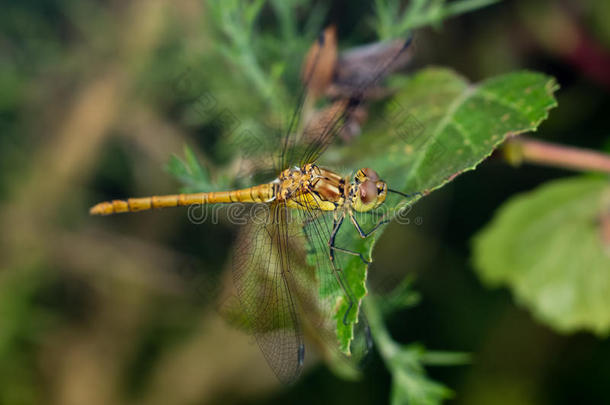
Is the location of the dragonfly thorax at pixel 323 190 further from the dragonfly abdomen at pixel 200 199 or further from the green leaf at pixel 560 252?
the green leaf at pixel 560 252

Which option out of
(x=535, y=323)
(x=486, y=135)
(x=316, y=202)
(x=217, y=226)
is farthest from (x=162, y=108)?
(x=535, y=323)

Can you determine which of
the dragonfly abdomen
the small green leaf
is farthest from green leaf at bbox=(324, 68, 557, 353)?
the small green leaf

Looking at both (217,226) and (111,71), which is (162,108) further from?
(217,226)

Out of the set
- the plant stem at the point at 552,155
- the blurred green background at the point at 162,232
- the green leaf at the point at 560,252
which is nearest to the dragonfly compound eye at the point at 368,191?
the plant stem at the point at 552,155

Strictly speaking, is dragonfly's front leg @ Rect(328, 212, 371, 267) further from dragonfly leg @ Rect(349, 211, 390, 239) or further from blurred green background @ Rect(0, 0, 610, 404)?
blurred green background @ Rect(0, 0, 610, 404)

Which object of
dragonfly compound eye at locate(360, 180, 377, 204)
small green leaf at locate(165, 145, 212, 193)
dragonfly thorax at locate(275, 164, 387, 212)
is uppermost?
small green leaf at locate(165, 145, 212, 193)

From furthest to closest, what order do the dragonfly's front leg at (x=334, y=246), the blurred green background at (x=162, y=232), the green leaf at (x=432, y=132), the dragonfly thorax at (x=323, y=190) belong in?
1. the blurred green background at (x=162, y=232)
2. the dragonfly thorax at (x=323, y=190)
3. the dragonfly's front leg at (x=334, y=246)
4. the green leaf at (x=432, y=132)

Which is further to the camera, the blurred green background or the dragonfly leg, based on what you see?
the blurred green background
